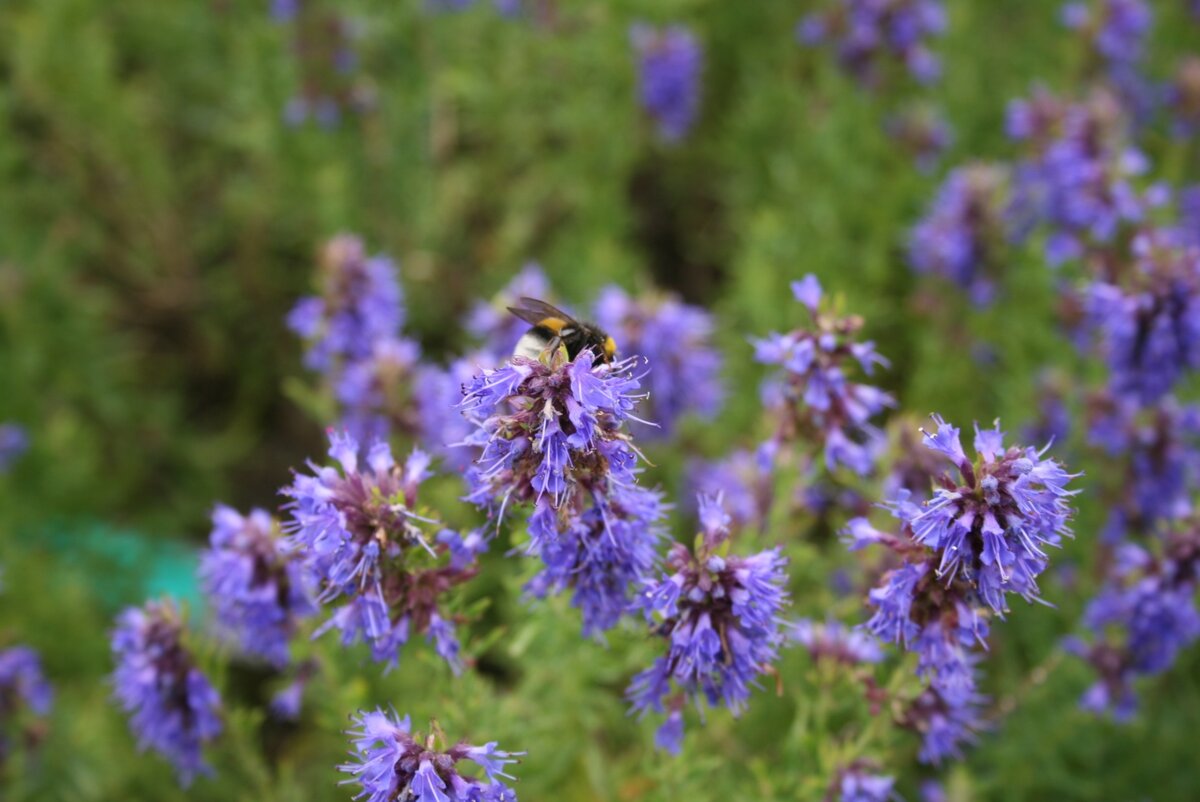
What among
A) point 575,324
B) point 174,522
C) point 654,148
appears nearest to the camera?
point 575,324

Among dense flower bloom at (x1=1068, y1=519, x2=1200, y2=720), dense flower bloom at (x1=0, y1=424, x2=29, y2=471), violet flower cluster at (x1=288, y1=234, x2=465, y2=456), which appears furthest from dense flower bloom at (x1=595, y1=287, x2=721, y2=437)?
dense flower bloom at (x1=0, y1=424, x2=29, y2=471)

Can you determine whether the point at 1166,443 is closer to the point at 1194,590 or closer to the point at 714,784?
the point at 1194,590

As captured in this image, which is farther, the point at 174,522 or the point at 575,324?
the point at 174,522

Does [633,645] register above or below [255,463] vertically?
below

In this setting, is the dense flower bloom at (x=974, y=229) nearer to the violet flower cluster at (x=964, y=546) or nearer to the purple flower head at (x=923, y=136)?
the purple flower head at (x=923, y=136)

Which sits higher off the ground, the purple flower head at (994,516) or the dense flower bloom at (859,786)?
the purple flower head at (994,516)

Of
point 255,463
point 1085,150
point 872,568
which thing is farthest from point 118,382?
point 1085,150

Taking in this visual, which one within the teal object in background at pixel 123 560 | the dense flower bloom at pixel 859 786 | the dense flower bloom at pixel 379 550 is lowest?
the dense flower bloom at pixel 859 786

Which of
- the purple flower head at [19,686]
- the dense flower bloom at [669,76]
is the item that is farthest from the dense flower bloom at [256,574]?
the dense flower bloom at [669,76]
